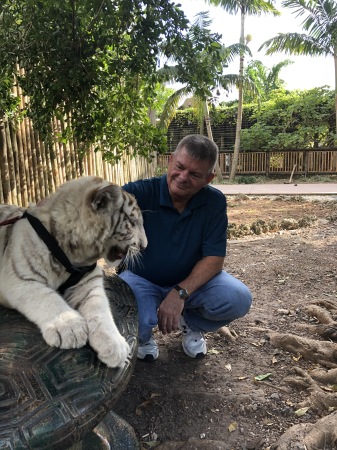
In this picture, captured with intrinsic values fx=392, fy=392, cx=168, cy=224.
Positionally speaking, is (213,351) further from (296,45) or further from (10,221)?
(296,45)

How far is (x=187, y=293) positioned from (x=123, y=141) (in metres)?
2.66

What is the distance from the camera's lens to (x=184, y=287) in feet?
9.35

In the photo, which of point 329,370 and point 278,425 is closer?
point 278,425

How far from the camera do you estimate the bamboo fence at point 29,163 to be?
505 centimetres

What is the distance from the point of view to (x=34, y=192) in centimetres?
570

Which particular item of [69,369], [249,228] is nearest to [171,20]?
[69,369]

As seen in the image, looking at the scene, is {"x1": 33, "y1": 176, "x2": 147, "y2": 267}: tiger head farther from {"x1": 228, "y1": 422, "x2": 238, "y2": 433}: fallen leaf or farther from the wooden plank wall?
the wooden plank wall

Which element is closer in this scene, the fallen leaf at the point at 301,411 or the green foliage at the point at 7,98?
the fallen leaf at the point at 301,411

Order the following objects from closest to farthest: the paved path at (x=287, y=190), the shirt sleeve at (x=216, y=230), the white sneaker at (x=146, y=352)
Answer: the shirt sleeve at (x=216, y=230) < the white sneaker at (x=146, y=352) < the paved path at (x=287, y=190)

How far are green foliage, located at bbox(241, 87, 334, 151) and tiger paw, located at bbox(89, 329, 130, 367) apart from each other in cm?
1919

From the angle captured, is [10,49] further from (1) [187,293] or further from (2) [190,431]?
(2) [190,431]

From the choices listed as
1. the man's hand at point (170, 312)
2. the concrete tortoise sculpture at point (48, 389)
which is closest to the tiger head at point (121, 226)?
the man's hand at point (170, 312)

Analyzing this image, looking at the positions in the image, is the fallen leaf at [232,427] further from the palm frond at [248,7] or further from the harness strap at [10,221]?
the palm frond at [248,7]

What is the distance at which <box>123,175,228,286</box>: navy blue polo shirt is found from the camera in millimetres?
2992
